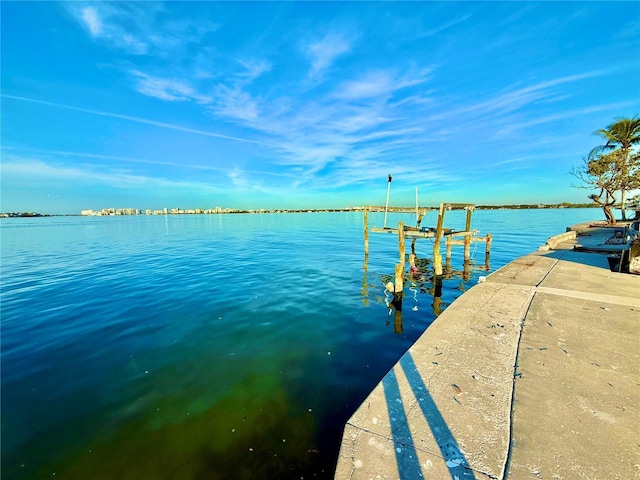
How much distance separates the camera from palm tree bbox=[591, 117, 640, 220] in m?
25.5

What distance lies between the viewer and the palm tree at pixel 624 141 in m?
25.5

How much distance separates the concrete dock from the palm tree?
3083 cm

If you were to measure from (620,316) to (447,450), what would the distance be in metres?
6.19

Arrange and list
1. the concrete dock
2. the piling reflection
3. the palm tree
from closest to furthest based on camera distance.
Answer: the concrete dock
the piling reflection
the palm tree

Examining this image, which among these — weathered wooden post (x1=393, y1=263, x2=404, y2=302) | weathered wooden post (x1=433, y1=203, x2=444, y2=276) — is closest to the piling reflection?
weathered wooden post (x1=393, y1=263, x2=404, y2=302)

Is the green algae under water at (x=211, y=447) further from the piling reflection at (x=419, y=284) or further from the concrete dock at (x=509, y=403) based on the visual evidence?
the piling reflection at (x=419, y=284)

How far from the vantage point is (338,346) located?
735cm

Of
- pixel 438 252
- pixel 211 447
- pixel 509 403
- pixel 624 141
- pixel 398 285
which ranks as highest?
pixel 624 141

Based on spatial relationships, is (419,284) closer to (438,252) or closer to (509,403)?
(438,252)

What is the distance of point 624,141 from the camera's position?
92.5 ft

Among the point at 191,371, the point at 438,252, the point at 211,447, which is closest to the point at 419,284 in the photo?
the point at 438,252

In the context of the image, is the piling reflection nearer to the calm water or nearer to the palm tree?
the calm water

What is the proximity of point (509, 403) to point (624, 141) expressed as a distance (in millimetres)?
41562

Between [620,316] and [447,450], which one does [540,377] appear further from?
[620,316]
